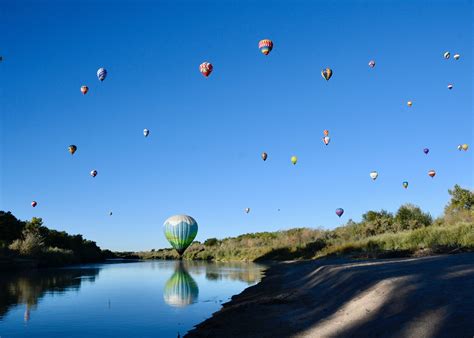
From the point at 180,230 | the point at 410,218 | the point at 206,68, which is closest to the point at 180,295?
the point at 206,68

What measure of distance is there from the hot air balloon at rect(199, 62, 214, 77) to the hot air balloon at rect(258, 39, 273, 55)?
514cm

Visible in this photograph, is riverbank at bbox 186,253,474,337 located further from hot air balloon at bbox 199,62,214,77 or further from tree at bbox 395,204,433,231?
tree at bbox 395,204,433,231

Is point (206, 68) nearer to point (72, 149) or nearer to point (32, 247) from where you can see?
point (72, 149)

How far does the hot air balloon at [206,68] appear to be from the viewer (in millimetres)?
41906

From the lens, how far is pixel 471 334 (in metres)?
7.09

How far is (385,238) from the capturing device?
35.7 m

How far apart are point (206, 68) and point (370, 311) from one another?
3486 centimetres

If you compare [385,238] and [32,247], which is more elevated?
[32,247]

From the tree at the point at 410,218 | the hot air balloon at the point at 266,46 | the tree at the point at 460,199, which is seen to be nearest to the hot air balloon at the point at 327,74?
the hot air balloon at the point at 266,46

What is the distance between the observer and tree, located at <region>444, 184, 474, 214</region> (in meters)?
62.4

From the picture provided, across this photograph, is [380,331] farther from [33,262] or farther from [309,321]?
[33,262]

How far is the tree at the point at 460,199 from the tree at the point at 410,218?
1149 cm

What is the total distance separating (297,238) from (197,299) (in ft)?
160

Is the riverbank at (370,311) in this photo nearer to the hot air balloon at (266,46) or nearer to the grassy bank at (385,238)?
the grassy bank at (385,238)
